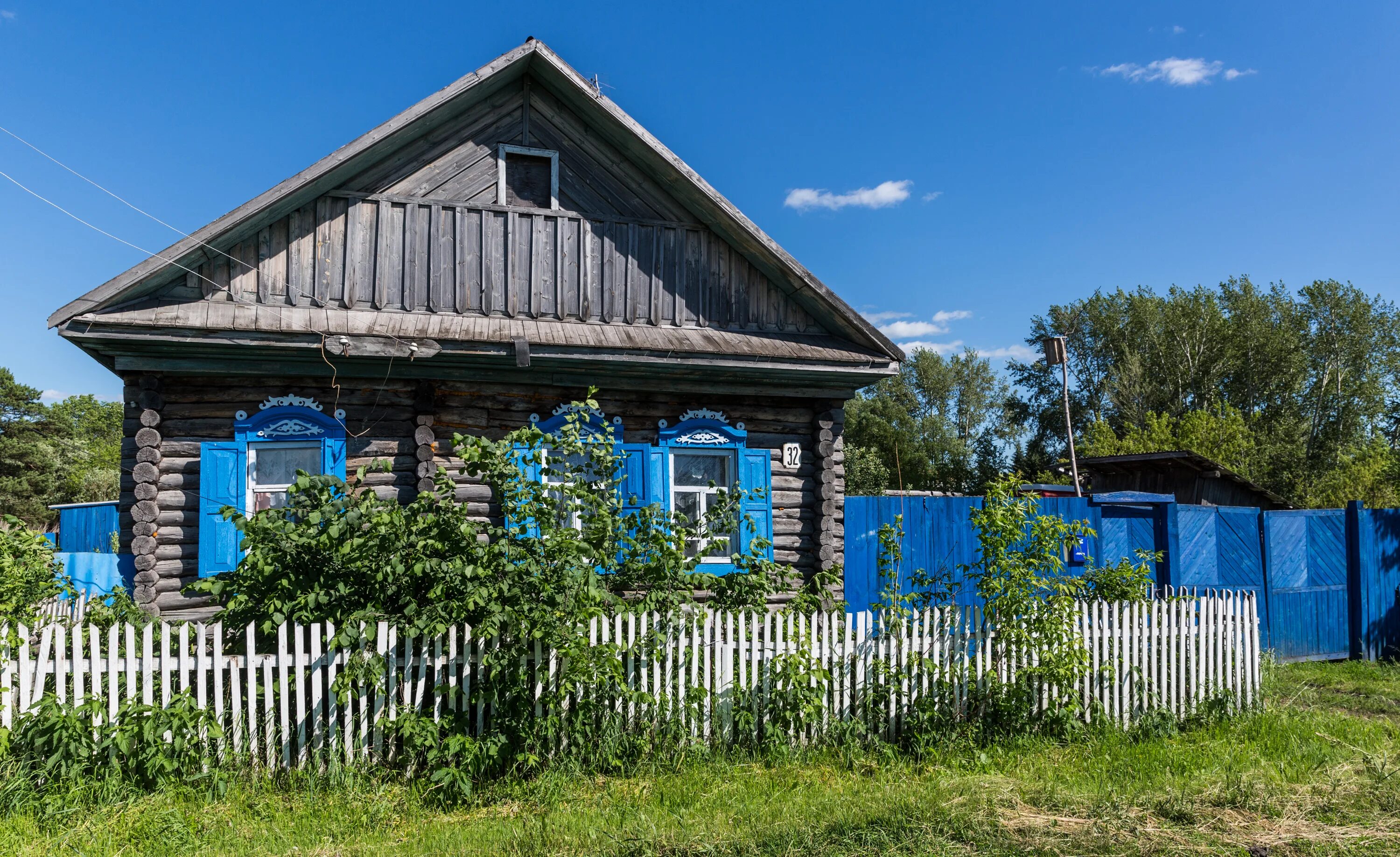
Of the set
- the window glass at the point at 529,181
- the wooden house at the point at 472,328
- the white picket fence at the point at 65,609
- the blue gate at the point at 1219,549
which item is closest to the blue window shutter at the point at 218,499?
the wooden house at the point at 472,328

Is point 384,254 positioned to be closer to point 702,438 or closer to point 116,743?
point 702,438

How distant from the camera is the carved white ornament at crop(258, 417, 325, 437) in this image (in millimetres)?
8406

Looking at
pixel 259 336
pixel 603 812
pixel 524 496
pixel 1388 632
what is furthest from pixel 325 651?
pixel 1388 632

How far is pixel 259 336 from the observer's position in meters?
7.80

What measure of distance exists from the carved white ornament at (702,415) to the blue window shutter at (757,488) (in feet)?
1.52

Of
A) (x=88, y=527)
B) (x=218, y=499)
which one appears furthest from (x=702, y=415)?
(x=88, y=527)

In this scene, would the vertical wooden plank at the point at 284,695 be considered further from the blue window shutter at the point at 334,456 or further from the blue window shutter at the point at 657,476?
the blue window shutter at the point at 657,476

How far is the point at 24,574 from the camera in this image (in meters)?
5.91

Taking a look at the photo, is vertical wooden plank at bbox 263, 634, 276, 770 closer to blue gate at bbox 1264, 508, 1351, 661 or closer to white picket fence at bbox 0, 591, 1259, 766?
white picket fence at bbox 0, 591, 1259, 766

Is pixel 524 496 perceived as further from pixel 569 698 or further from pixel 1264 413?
pixel 1264 413

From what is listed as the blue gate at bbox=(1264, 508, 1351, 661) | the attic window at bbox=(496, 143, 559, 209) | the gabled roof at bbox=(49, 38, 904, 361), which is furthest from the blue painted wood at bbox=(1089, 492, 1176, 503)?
the attic window at bbox=(496, 143, 559, 209)

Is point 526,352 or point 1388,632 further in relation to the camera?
point 1388,632

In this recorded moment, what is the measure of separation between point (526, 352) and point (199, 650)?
13.2 feet

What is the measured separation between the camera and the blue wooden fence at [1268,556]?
1071 cm
